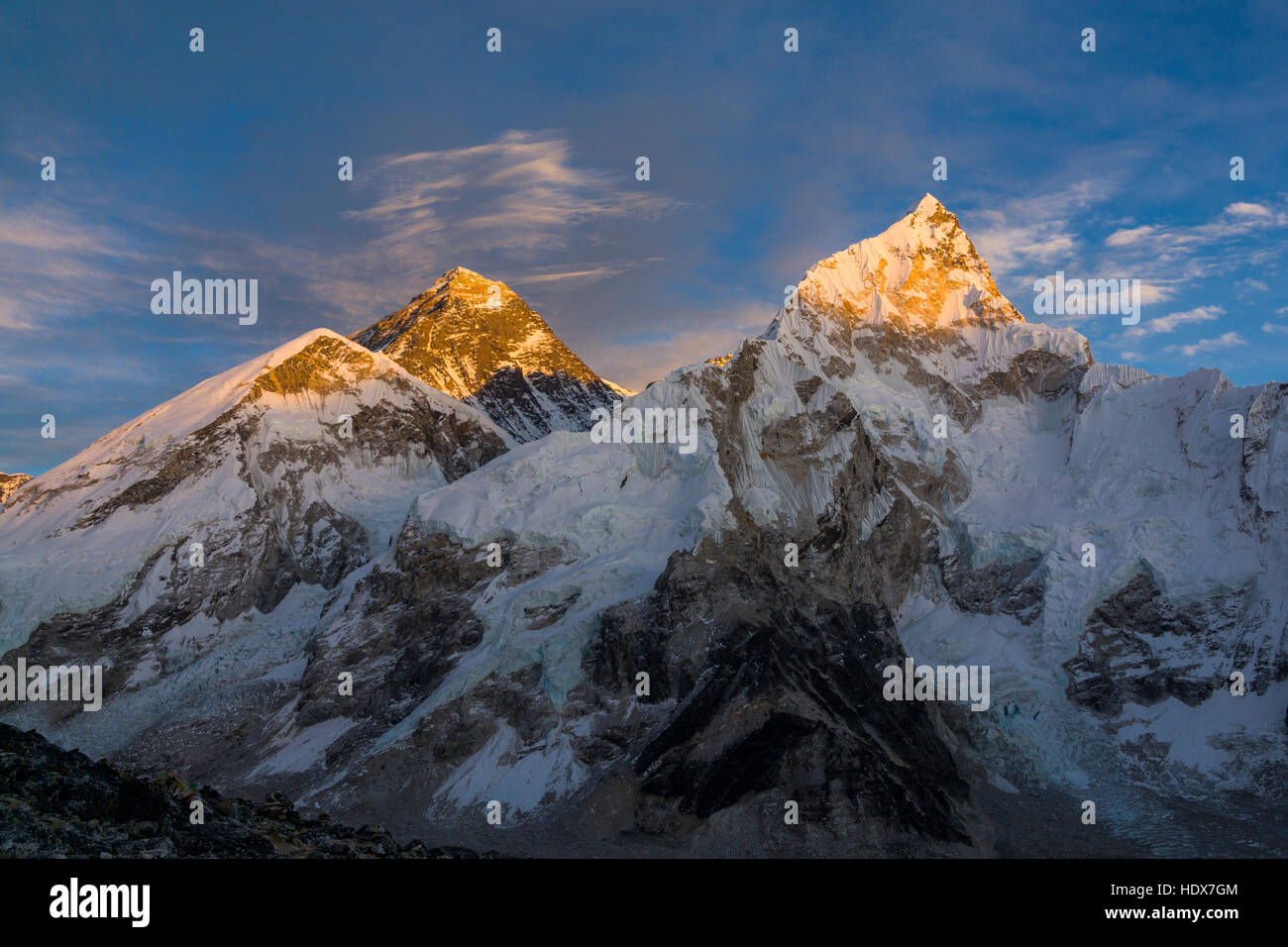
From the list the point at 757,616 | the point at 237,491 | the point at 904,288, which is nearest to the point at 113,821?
the point at 757,616

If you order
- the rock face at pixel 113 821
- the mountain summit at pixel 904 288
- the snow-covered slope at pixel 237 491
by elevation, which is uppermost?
the mountain summit at pixel 904 288

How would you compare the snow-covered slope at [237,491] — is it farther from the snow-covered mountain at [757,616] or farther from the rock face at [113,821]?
the rock face at [113,821]

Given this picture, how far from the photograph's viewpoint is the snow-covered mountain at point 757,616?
9400 centimetres

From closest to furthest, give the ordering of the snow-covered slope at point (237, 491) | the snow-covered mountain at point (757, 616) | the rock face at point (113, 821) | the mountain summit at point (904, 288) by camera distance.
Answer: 1. the rock face at point (113, 821)
2. the snow-covered mountain at point (757, 616)
3. the snow-covered slope at point (237, 491)
4. the mountain summit at point (904, 288)

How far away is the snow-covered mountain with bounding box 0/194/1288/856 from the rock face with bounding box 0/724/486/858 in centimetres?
3918

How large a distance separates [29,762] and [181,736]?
264ft

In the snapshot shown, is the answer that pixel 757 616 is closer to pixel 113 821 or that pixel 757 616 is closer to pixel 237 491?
pixel 113 821

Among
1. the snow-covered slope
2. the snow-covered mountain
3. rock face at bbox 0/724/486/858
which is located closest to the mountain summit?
the snow-covered mountain

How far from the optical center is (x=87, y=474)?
15788 cm

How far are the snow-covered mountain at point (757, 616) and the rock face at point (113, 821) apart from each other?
3918cm

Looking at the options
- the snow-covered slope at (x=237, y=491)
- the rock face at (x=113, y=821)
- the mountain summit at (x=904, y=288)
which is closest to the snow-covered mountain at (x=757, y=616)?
the snow-covered slope at (x=237, y=491)
